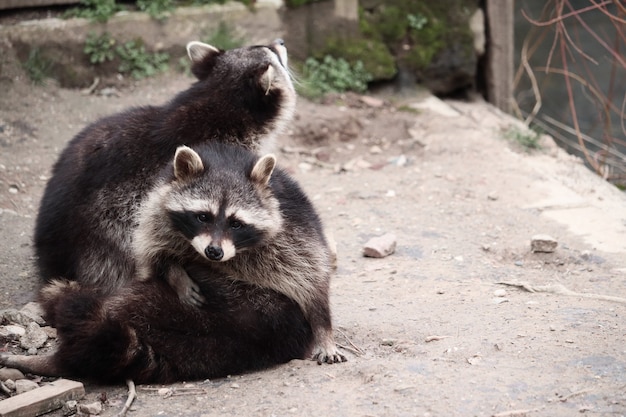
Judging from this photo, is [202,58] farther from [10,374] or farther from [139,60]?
[10,374]

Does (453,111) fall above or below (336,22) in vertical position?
below

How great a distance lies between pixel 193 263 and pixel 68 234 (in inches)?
34.7

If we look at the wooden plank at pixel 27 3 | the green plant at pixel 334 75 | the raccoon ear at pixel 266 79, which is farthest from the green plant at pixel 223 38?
the raccoon ear at pixel 266 79

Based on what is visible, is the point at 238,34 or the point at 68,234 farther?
the point at 238,34

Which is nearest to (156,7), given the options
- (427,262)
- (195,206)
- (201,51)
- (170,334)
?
(201,51)

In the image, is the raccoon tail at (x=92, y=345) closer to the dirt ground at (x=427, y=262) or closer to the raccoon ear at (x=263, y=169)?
the dirt ground at (x=427, y=262)

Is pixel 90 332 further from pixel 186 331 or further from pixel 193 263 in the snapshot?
pixel 193 263

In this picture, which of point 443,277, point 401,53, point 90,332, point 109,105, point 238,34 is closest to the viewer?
point 90,332

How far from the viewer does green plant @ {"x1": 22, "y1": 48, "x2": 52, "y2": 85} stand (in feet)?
24.0

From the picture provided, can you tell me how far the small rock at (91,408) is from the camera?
3.56m

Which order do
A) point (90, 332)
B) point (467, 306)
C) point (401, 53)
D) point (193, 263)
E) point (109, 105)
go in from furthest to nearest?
point (401, 53)
point (109, 105)
point (467, 306)
point (193, 263)
point (90, 332)

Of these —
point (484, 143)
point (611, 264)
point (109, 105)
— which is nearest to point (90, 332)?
point (611, 264)

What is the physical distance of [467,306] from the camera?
15.4 feet

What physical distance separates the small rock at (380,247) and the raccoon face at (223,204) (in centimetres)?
145
